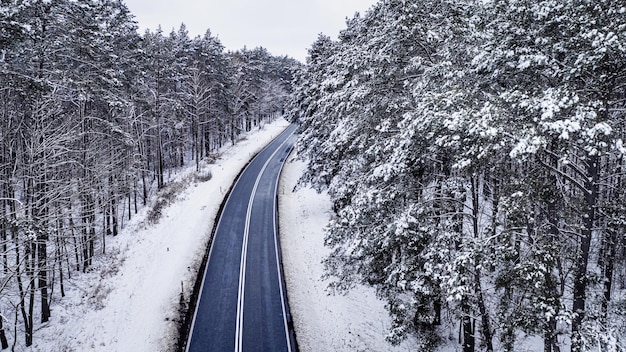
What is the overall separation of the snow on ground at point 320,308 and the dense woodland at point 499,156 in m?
4.44

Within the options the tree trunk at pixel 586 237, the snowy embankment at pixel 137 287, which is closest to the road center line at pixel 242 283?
the snowy embankment at pixel 137 287

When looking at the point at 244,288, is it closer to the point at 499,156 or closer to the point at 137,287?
the point at 137,287

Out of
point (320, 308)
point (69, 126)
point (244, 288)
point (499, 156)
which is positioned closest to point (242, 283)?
point (244, 288)

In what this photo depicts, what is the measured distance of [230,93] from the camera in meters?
51.9

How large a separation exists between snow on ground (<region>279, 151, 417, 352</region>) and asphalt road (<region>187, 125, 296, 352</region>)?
723 mm

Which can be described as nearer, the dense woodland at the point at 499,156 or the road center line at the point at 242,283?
the dense woodland at the point at 499,156

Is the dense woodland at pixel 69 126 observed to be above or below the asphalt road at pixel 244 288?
above

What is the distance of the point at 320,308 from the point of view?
19141mm

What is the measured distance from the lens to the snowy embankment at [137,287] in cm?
1631

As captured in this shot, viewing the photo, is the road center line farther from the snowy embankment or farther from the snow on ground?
the snowy embankment

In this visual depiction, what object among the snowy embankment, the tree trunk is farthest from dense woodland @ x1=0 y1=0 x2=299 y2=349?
the tree trunk

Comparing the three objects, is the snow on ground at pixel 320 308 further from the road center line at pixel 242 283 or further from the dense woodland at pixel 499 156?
the dense woodland at pixel 499 156

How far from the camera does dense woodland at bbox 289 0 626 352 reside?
25.3ft

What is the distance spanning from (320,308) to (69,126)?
650 inches
